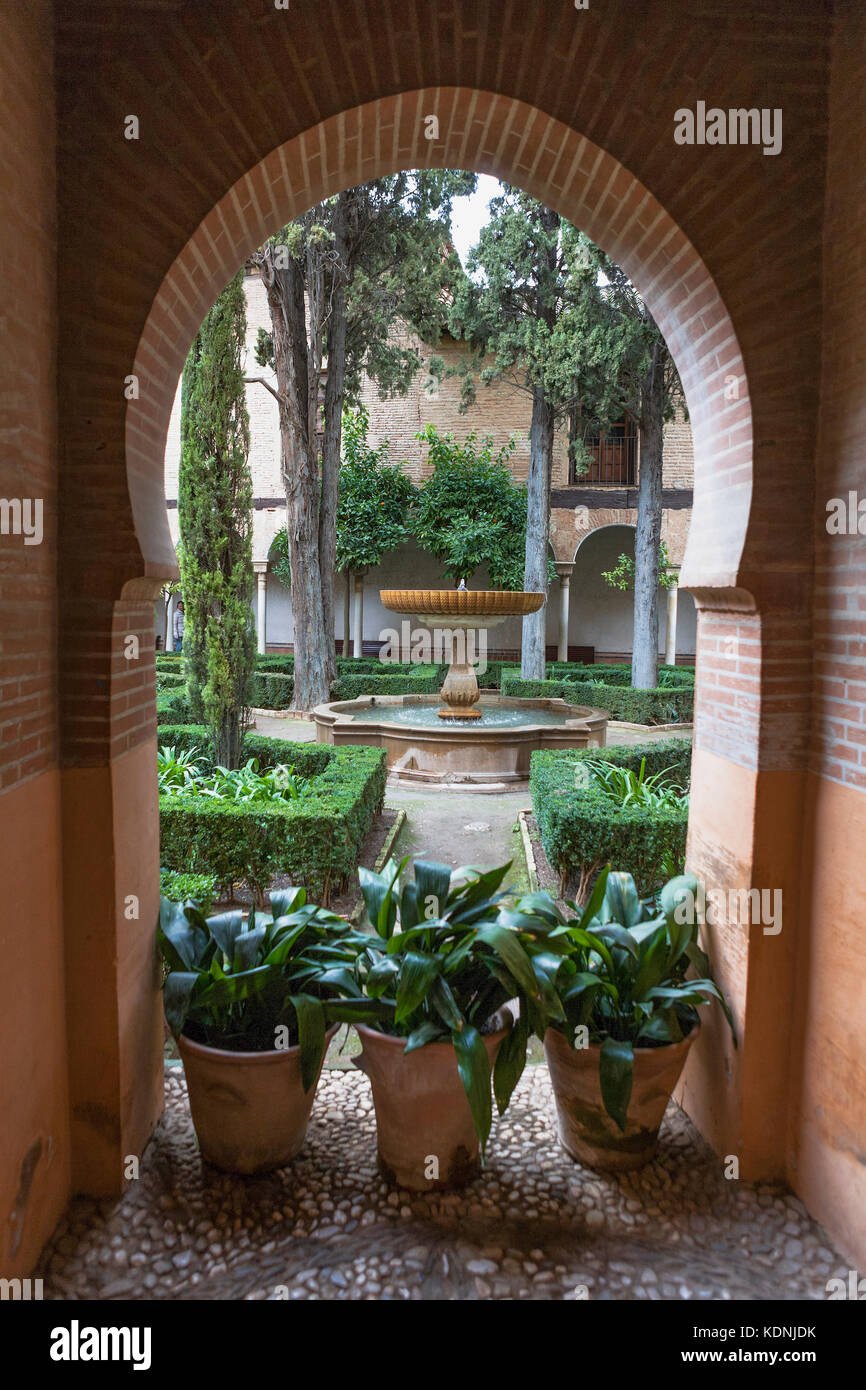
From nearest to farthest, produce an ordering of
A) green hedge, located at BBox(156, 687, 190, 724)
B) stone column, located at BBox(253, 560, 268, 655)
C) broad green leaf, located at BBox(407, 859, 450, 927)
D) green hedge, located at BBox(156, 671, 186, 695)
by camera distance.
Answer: broad green leaf, located at BBox(407, 859, 450, 927), green hedge, located at BBox(156, 687, 190, 724), green hedge, located at BBox(156, 671, 186, 695), stone column, located at BBox(253, 560, 268, 655)

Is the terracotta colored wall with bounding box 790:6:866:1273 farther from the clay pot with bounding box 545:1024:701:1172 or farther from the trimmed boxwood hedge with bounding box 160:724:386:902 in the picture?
the trimmed boxwood hedge with bounding box 160:724:386:902

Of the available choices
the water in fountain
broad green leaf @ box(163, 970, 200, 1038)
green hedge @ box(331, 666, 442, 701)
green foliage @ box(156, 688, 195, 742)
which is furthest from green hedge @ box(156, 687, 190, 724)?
broad green leaf @ box(163, 970, 200, 1038)

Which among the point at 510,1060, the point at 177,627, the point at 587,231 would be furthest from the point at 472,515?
the point at 510,1060

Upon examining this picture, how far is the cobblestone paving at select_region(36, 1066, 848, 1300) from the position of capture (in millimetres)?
2383

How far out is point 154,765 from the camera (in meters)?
3.09

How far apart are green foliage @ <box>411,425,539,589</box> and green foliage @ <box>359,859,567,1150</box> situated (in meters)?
15.2

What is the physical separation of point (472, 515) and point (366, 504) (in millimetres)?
2328

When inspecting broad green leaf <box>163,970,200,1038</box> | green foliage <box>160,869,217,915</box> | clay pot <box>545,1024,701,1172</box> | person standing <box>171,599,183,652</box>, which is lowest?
clay pot <box>545,1024,701,1172</box>

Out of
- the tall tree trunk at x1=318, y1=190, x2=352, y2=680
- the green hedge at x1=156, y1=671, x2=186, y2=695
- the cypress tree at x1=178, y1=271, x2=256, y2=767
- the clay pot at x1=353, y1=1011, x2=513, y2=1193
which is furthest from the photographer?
the green hedge at x1=156, y1=671, x2=186, y2=695

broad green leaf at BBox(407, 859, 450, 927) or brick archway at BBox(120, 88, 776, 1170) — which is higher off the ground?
brick archway at BBox(120, 88, 776, 1170)

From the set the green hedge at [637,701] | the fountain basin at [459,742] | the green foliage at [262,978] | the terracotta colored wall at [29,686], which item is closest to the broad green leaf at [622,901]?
the green foliage at [262,978]

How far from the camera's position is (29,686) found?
7.81 ft
